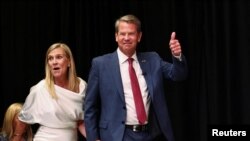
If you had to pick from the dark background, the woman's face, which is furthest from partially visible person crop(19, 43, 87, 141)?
the dark background

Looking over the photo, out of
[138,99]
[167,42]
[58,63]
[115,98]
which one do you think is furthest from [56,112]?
[167,42]

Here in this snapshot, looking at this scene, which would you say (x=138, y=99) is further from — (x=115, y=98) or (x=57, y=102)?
(x=57, y=102)

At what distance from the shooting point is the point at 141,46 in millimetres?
3959

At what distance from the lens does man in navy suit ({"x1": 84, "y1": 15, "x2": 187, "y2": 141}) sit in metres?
2.68

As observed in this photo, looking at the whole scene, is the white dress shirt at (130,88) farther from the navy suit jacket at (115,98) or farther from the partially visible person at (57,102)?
the partially visible person at (57,102)

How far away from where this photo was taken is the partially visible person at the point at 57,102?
9.78 ft

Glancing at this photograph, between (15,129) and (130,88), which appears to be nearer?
(130,88)

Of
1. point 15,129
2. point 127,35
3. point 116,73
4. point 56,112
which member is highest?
point 127,35

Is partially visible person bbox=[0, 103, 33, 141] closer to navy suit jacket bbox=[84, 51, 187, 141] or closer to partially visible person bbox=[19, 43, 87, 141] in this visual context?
partially visible person bbox=[19, 43, 87, 141]

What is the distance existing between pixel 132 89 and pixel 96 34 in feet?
4.65

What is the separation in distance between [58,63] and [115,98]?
55 centimetres

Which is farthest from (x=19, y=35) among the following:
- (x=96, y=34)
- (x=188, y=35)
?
(x=188, y=35)

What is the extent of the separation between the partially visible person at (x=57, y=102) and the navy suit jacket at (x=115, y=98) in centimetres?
26

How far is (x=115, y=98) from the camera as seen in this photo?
8.84 feet
